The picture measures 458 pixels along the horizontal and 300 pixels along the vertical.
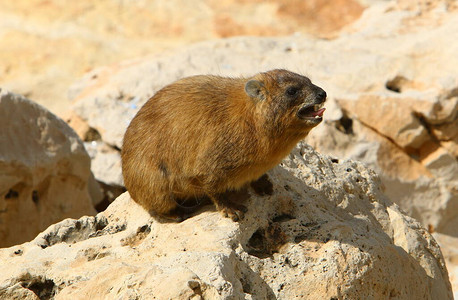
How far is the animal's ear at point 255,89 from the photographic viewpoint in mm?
5410

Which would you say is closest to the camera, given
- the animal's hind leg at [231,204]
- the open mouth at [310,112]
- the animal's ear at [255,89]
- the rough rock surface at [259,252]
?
the rough rock surface at [259,252]

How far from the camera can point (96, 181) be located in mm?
8734

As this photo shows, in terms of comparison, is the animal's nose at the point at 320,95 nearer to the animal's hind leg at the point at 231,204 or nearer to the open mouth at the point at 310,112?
the open mouth at the point at 310,112

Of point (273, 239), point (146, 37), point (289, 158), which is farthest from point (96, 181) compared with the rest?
point (146, 37)

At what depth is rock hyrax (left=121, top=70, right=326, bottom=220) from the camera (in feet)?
17.3

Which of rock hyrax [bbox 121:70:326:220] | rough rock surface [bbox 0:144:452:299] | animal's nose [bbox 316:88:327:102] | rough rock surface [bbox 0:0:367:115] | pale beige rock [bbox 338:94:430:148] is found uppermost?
animal's nose [bbox 316:88:327:102]

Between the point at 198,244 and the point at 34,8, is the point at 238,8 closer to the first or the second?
the point at 34,8

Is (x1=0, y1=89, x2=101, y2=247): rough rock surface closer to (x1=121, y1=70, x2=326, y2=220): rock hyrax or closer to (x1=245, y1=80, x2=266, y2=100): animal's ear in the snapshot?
(x1=121, y1=70, x2=326, y2=220): rock hyrax

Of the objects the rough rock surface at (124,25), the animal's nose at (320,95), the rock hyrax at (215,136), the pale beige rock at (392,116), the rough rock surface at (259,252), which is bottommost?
the rough rock surface at (124,25)

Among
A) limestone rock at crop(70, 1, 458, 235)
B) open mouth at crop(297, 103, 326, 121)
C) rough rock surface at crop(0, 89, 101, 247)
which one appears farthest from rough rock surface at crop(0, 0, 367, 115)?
open mouth at crop(297, 103, 326, 121)

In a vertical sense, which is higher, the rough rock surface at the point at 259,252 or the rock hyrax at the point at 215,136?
the rock hyrax at the point at 215,136

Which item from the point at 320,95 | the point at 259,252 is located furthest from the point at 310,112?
the point at 259,252

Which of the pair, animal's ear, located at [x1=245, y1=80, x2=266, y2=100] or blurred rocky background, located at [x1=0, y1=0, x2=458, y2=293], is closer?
animal's ear, located at [x1=245, y1=80, x2=266, y2=100]

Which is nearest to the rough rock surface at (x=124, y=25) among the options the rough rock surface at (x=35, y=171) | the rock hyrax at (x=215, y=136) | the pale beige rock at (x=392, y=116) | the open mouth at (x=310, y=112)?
the pale beige rock at (x=392, y=116)
